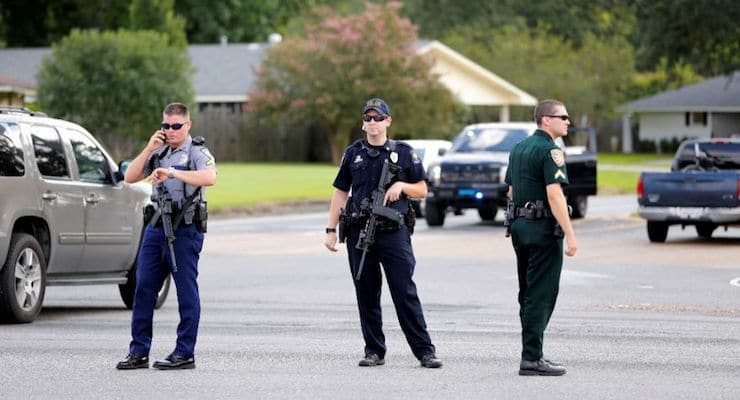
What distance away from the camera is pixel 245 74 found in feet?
232

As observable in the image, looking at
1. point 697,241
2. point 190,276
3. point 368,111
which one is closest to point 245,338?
point 190,276

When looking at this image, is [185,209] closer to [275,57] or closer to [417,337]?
[417,337]

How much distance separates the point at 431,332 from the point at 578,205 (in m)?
19.4

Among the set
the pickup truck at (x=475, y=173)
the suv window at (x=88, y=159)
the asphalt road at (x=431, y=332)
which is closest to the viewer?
the asphalt road at (x=431, y=332)

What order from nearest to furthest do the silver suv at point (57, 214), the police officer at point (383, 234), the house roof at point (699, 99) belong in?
the police officer at point (383, 234) < the silver suv at point (57, 214) < the house roof at point (699, 99)

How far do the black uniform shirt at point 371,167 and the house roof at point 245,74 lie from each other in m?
57.3

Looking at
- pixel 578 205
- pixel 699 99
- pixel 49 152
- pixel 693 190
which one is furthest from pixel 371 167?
pixel 699 99

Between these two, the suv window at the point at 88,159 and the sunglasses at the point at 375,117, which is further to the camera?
the suv window at the point at 88,159

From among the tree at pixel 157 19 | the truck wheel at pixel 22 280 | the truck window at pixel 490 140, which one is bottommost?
the truck wheel at pixel 22 280

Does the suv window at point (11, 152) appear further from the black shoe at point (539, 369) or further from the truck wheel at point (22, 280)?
the black shoe at point (539, 369)

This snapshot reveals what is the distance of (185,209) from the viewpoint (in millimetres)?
10922

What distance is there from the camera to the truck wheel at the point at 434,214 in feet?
98.7

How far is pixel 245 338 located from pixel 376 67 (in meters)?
50.9

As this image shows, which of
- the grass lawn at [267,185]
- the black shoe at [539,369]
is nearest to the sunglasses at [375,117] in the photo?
the black shoe at [539,369]
